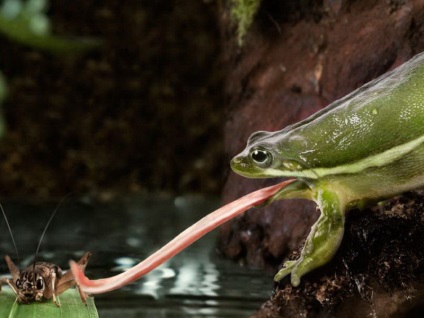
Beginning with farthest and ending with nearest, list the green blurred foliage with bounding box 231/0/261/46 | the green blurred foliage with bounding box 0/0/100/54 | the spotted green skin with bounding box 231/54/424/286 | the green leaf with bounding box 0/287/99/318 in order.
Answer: the green blurred foliage with bounding box 0/0/100/54
the green blurred foliage with bounding box 231/0/261/46
the green leaf with bounding box 0/287/99/318
the spotted green skin with bounding box 231/54/424/286

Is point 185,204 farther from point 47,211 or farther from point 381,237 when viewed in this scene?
point 381,237

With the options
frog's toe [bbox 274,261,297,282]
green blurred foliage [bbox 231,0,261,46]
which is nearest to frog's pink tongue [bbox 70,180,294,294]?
frog's toe [bbox 274,261,297,282]

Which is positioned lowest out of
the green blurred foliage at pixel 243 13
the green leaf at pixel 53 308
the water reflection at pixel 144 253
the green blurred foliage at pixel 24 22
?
the green leaf at pixel 53 308

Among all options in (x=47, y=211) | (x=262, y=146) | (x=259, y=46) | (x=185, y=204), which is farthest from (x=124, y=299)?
(x=185, y=204)

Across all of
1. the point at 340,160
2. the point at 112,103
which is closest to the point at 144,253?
the point at 340,160

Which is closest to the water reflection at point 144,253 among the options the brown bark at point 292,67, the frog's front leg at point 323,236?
the brown bark at point 292,67

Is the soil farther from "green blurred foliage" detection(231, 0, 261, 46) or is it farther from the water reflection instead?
"green blurred foliage" detection(231, 0, 261, 46)

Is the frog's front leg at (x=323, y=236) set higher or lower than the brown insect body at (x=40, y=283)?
lower

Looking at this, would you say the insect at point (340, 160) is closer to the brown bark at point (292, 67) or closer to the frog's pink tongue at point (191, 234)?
the frog's pink tongue at point (191, 234)
